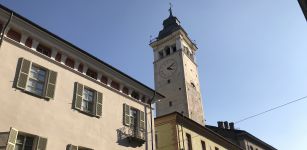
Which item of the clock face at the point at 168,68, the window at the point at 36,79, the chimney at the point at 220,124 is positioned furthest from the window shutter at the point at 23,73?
the clock face at the point at 168,68

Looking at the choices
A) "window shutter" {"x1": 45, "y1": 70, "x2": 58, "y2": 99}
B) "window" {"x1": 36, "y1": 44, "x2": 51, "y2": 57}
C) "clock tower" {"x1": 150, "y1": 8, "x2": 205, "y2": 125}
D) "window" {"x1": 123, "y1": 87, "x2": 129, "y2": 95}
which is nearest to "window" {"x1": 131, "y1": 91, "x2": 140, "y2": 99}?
"window" {"x1": 123, "y1": 87, "x2": 129, "y2": 95}

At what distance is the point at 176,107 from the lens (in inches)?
1957

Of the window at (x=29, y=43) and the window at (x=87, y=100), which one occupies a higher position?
the window at (x=29, y=43)

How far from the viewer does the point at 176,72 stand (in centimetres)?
5369

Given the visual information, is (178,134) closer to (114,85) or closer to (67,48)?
(114,85)

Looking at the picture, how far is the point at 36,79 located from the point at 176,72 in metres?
39.8

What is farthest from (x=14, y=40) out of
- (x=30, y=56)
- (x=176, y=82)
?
(x=176, y=82)

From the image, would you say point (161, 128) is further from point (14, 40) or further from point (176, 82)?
point (176, 82)

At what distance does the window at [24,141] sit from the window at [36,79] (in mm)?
1933

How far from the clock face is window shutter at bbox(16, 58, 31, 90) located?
133ft

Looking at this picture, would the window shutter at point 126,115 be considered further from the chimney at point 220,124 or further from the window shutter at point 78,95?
the chimney at point 220,124

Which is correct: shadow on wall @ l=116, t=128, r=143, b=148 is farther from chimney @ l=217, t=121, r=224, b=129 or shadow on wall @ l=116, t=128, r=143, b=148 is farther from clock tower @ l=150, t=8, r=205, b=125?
chimney @ l=217, t=121, r=224, b=129

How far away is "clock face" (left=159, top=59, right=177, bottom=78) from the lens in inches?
2150

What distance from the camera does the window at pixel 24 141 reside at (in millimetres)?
12492
